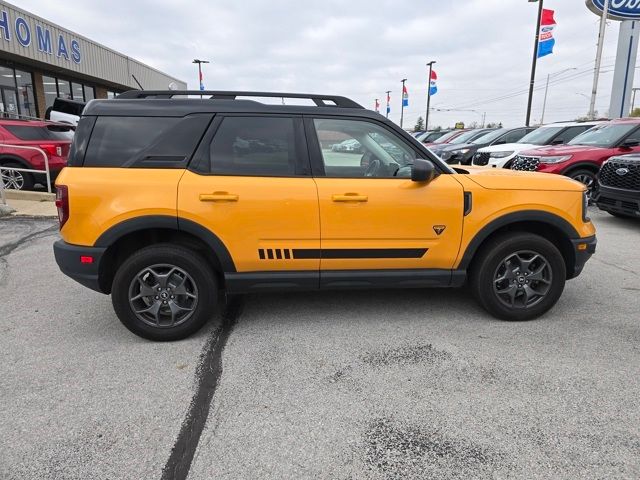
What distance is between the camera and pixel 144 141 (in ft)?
11.3

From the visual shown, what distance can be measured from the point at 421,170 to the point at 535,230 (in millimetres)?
1324

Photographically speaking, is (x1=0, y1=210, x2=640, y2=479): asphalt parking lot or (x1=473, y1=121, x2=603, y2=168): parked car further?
(x1=473, y1=121, x2=603, y2=168): parked car

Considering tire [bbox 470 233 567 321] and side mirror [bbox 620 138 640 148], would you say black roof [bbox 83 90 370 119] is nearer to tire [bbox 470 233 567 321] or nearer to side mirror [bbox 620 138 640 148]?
tire [bbox 470 233 567 321]

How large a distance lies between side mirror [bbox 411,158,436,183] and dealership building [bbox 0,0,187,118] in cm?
1347

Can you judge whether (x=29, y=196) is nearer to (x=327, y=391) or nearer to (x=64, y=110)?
(x=327, y=391)

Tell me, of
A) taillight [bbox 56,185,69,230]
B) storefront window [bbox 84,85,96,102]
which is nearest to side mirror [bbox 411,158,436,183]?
taillight [bbox 56,185,69,230]

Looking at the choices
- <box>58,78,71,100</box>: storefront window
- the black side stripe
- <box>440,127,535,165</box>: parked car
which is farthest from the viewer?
<box>58,78,71,100</box>: storefront window

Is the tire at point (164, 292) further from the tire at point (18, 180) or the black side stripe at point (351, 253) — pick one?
the tire at point (18, 180)

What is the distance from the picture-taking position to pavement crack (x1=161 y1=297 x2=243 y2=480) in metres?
2.26

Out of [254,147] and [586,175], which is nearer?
[254,147]

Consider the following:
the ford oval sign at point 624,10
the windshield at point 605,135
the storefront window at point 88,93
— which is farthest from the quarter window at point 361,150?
the storefront window at point 88,93

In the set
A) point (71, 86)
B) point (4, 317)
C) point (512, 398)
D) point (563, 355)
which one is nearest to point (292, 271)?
point (512, 398)

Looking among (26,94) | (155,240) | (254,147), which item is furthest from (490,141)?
(26,94)

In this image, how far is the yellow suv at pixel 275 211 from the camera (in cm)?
336
